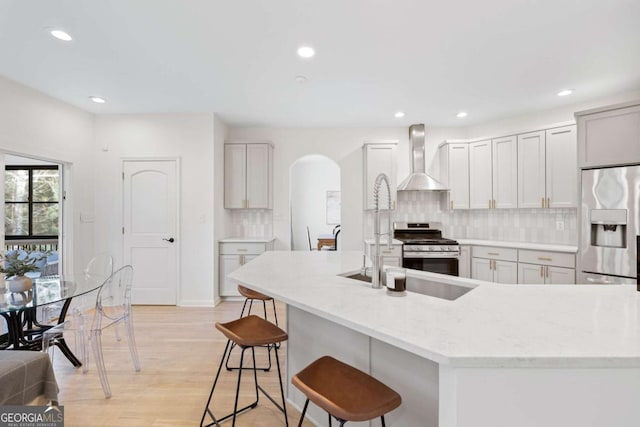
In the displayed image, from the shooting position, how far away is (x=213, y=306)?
4.02 meters

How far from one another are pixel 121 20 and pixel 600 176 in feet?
14.3

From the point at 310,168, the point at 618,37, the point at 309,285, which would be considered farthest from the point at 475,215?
the point at 310,168

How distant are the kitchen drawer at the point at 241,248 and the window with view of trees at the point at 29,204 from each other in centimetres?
296

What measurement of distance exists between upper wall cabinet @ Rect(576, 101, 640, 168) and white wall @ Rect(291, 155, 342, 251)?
5.24 m

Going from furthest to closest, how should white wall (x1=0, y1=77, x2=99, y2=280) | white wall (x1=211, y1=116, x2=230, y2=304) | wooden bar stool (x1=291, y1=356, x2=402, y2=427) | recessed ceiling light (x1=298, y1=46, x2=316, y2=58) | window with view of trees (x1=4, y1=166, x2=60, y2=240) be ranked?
window with view of trees (x1=4, y1=166, x2=60, y2=240) < white wall (x1=211, y1=116, x2=230, y2=304) < white wall (x1=0, y1=77, x2=99, y2=280) < recessed ceiling light (x1=298, y1=46, x2=316, y2=58) < wooden bar stool (x1=291, y1=356, x2=402, y2=427)

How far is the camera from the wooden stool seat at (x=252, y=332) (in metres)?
1.59

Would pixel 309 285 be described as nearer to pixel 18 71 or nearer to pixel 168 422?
pixel 168 422

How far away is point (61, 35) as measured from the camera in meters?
2.28

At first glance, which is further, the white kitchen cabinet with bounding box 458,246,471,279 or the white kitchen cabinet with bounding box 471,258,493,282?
the white kitchen cabinet with bounding box 458,246,471,279

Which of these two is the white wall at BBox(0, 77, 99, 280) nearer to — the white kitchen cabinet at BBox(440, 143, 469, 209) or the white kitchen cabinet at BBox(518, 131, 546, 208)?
the white kitchen cabinet at BBox(440, 143, 469, 209)

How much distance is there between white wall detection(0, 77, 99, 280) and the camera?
3.03m

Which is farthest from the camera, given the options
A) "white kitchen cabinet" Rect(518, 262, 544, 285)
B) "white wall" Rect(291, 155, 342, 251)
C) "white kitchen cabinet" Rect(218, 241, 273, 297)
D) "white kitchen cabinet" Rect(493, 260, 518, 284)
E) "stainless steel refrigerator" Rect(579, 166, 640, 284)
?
"white wall" Rect(291, 155, 342, 251)

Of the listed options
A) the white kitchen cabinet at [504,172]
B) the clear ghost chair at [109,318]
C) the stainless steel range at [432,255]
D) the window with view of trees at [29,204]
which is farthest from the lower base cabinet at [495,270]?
the window with view of trees at [29,204]

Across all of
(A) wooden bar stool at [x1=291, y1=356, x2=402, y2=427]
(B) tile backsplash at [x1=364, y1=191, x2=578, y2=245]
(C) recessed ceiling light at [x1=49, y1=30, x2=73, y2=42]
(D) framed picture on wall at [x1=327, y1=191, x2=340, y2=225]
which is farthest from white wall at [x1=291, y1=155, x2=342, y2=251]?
(A) wooden bar stool at [x1=291, y1=356, x2=402, y2=427]
